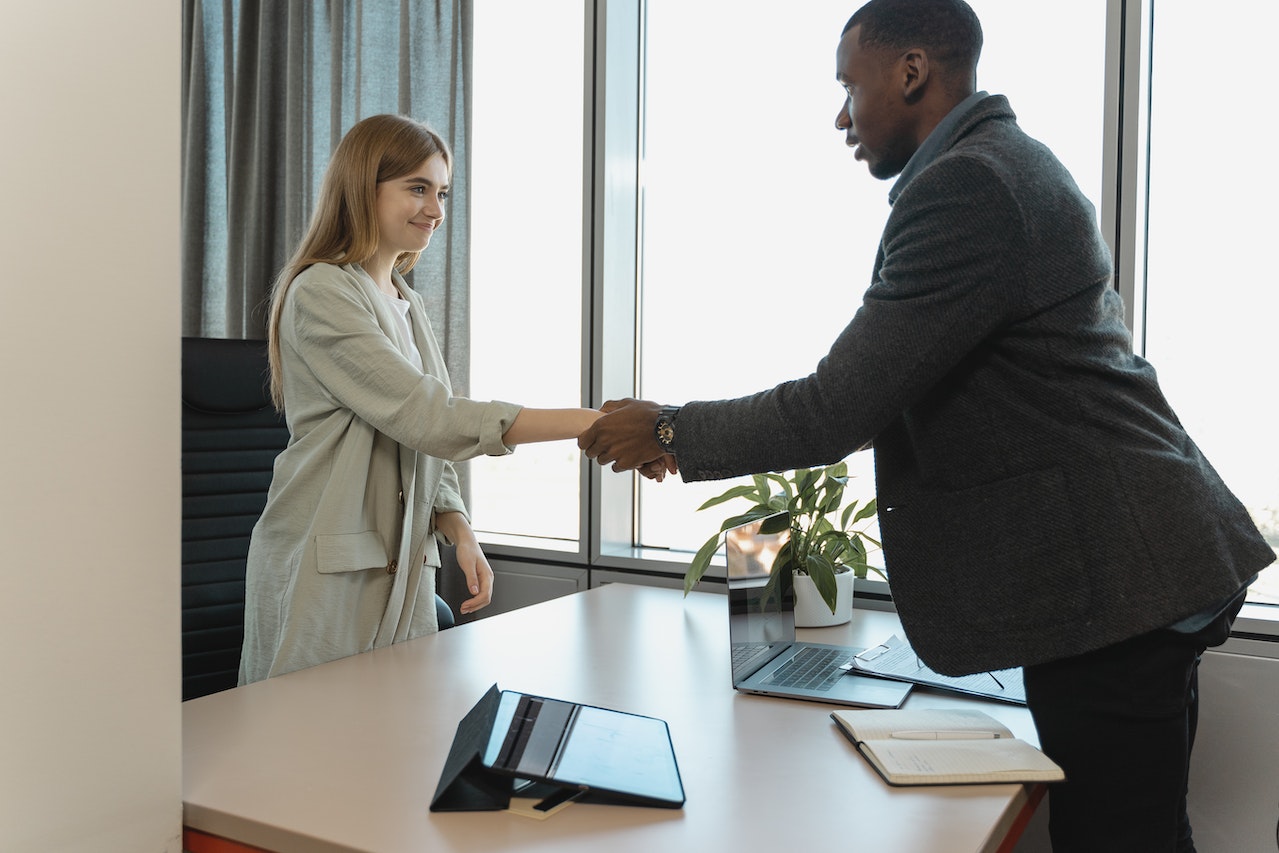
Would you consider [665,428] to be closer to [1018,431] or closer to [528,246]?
[1018,431]

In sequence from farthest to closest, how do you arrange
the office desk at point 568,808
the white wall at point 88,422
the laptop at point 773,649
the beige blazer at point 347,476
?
the beige blazer at point 347,476 → the laptop at point 773,649 → the office desk at point 568,808 → the white wall at point 88,422

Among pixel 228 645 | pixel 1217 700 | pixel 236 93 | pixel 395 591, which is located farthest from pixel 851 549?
pixel 236 93

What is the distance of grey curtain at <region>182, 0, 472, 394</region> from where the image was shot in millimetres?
2689

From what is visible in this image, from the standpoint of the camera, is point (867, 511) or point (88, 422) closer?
point (88, 422)

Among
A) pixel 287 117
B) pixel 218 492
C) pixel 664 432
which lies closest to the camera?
pixel 664 432

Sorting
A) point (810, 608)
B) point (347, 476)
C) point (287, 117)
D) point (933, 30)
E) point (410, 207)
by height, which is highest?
point (287, 117)

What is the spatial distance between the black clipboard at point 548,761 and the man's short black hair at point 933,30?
2.93 feet

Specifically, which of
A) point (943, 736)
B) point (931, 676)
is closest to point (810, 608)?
point (931, 676)

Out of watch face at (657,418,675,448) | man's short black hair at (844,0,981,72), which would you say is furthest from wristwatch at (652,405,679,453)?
man's short black hair at (844,0,981,72)

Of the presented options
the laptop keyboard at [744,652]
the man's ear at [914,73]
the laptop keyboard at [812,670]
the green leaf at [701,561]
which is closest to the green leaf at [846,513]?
the green leaf at [701,561]

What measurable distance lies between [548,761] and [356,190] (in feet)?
3.85

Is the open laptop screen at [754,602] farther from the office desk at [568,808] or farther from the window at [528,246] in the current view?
the window at [528,246]

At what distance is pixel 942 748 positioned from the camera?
1.08m

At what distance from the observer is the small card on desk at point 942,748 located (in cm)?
100
